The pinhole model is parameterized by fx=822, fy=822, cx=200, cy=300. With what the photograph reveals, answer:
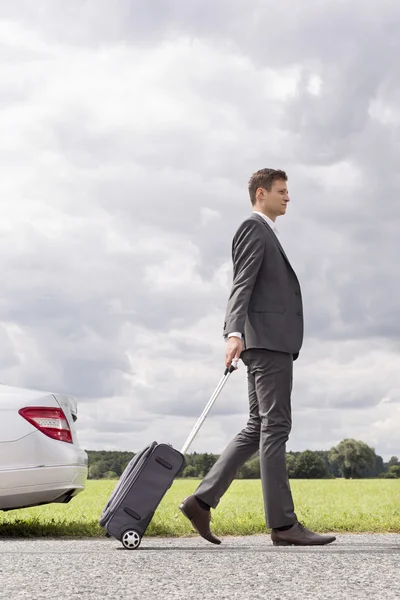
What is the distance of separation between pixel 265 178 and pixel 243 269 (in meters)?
0.78

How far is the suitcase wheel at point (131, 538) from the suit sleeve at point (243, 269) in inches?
59.2

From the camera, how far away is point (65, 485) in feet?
24.5

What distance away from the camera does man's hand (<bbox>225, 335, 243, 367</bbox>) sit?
569 centimetres

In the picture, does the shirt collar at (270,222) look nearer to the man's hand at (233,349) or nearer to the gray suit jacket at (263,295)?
the gray suit jacket at (263,295)

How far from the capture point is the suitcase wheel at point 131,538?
5.45 m

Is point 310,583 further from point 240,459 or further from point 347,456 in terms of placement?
point 347,456

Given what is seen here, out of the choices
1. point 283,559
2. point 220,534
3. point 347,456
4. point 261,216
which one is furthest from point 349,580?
point 347,456

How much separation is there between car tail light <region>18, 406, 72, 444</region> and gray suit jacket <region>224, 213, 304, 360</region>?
2347 mm

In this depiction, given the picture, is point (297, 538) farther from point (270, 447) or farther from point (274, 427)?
point (274, 427)

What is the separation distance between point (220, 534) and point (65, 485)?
4.92 ft

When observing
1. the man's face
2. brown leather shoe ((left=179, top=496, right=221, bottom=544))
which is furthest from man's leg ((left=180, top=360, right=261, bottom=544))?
the man's face

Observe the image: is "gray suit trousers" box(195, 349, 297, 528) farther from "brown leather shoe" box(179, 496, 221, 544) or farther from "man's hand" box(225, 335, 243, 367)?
"man's hand" box(225, 335, 243, 367)

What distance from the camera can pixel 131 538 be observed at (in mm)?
5480

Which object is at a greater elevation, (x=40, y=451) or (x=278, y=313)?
(x=278, y=313)
